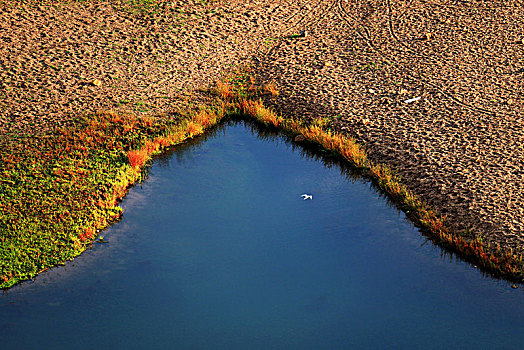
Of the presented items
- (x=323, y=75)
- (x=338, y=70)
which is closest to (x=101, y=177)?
(x=323, y=75)

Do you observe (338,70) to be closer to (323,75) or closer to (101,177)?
(323,75)

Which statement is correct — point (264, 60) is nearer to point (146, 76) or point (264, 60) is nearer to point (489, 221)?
point (146, 76)

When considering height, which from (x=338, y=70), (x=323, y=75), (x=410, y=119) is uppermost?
(x=338, y=70)

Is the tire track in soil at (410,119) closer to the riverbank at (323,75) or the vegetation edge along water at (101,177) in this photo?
the riverbank at (323,75)

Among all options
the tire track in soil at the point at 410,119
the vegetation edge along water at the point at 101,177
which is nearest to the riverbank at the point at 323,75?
the tire track in soil at the point at 410,119

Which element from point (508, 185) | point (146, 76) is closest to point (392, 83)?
point (508, 185)

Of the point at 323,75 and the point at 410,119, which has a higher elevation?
the point at 323,75
